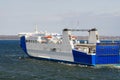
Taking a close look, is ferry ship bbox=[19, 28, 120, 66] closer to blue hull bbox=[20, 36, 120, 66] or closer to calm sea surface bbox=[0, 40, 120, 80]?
blue hull bbox=[20, 36, 120, 66]

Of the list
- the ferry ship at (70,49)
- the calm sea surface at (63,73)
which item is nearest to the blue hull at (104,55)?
the ferry ship at (70,49)

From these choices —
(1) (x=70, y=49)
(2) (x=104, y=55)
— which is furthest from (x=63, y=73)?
(1) (x=70, y=49)

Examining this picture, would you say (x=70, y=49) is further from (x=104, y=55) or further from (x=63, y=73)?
(x=63, y=73)

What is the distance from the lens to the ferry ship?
212ft

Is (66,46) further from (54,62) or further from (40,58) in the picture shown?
(40,58)

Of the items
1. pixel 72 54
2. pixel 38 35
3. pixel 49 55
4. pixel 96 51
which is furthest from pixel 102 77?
pixel 38 35

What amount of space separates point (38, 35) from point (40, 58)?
11053 mm

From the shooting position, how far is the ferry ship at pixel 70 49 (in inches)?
2547

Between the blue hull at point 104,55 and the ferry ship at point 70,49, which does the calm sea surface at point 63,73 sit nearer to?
the blue hull at point 104,55

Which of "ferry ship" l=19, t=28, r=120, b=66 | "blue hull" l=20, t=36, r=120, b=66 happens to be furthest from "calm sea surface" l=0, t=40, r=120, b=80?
"ferry ship" l=19, t=28, r=120, b=66

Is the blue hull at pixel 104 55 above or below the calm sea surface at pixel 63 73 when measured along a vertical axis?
above

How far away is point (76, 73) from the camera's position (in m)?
57.5

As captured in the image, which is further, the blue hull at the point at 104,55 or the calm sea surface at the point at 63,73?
the blue hull at the point at 104,55

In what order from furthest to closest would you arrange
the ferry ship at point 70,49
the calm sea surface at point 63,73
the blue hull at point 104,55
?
the ferry ship at point 70,49 < the blue hull at point 104,55 < the calm sea surface at point 63,73
